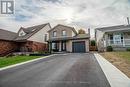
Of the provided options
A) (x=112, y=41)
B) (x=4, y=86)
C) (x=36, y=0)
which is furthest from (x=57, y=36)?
(x=4, y=86)

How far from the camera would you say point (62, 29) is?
36.5 m

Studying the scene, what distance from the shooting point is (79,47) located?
3272cm

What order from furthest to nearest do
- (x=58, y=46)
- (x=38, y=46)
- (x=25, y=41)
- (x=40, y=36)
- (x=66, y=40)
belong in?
(x=40, y=36) < (x=38, y=46) < (x=58, y=46) < (x=25, y=41) < (x=66, y=40)

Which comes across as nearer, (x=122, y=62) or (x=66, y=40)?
(x=122, y=62)

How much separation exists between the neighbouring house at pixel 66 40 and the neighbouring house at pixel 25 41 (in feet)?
8.26

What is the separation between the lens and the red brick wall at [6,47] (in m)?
32.0

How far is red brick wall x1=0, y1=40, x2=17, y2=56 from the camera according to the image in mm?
31983

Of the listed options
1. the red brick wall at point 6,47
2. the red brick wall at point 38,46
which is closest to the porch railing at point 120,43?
the red brick wall at point 38,46

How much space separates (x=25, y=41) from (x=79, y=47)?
12.3 m

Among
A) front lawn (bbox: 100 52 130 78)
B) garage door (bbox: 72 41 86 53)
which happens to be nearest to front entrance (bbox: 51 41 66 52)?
garage door (bbox: 72 41 86 53)

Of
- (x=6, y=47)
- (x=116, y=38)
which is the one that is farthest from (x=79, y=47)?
(x=6, y=47)

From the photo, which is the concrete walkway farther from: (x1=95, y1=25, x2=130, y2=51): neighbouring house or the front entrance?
the front entrance

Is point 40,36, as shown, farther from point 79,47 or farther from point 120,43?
point 120,43

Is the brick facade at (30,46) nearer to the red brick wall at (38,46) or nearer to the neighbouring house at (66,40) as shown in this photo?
the red brick wall at (38,46)
